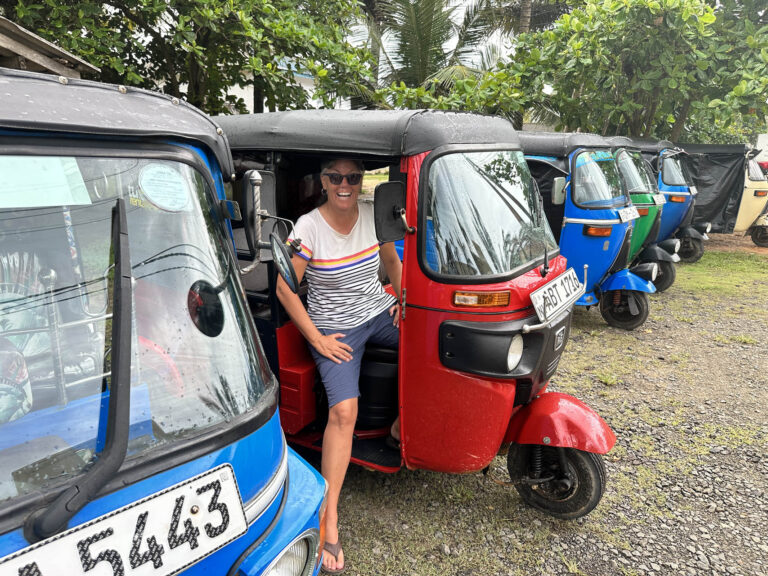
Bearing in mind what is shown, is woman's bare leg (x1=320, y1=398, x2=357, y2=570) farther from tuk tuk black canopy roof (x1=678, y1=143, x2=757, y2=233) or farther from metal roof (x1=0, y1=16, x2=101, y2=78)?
tuk tuk black canopy roof (x1=678, y1=143, x2=757, y2=233)

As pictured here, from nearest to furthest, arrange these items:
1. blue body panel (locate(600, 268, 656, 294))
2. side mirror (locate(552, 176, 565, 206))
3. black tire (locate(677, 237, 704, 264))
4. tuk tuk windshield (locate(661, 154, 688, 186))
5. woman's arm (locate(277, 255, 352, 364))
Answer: woman's arm (locate(277, 255, 352, 364)), side mirror (locate(552, 176, 565, 206)), blue body panel (locate(600, 268, 656, 294)), tuk tuk windshield (locate(661, 154, 688, 186)), black tire (locate(677, 237, 704, 264))

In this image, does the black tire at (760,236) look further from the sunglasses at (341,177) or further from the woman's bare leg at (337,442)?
the woman's bare leg at (337,442)

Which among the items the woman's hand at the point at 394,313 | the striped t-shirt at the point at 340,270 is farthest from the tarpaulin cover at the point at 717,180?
the striped t-shirt at the point at 340,270

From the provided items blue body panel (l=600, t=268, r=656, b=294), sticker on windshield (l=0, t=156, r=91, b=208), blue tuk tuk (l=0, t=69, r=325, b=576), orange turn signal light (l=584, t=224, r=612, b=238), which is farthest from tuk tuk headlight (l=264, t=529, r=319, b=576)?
blue body panel (l=600, t=268, r=656, b=294)

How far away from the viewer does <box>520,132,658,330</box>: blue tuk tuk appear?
5695mm

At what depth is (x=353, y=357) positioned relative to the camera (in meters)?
2.74

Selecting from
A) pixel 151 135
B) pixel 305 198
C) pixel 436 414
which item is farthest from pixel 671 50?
pixel 151 135

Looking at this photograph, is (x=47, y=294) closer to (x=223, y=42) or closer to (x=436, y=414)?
(x=436, y=414)

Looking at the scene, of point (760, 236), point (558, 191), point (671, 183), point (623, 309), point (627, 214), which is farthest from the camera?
point (760, 236)

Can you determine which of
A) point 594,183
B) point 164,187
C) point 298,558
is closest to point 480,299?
point 298,558

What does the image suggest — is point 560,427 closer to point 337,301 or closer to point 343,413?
point 343,413

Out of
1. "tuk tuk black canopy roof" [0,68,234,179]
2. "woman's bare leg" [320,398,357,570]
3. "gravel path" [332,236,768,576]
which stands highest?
"tuk tuk black canopy roof" [0,68,234,179]

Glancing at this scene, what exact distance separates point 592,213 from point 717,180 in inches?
307

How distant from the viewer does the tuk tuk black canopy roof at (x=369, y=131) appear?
2.48 m
